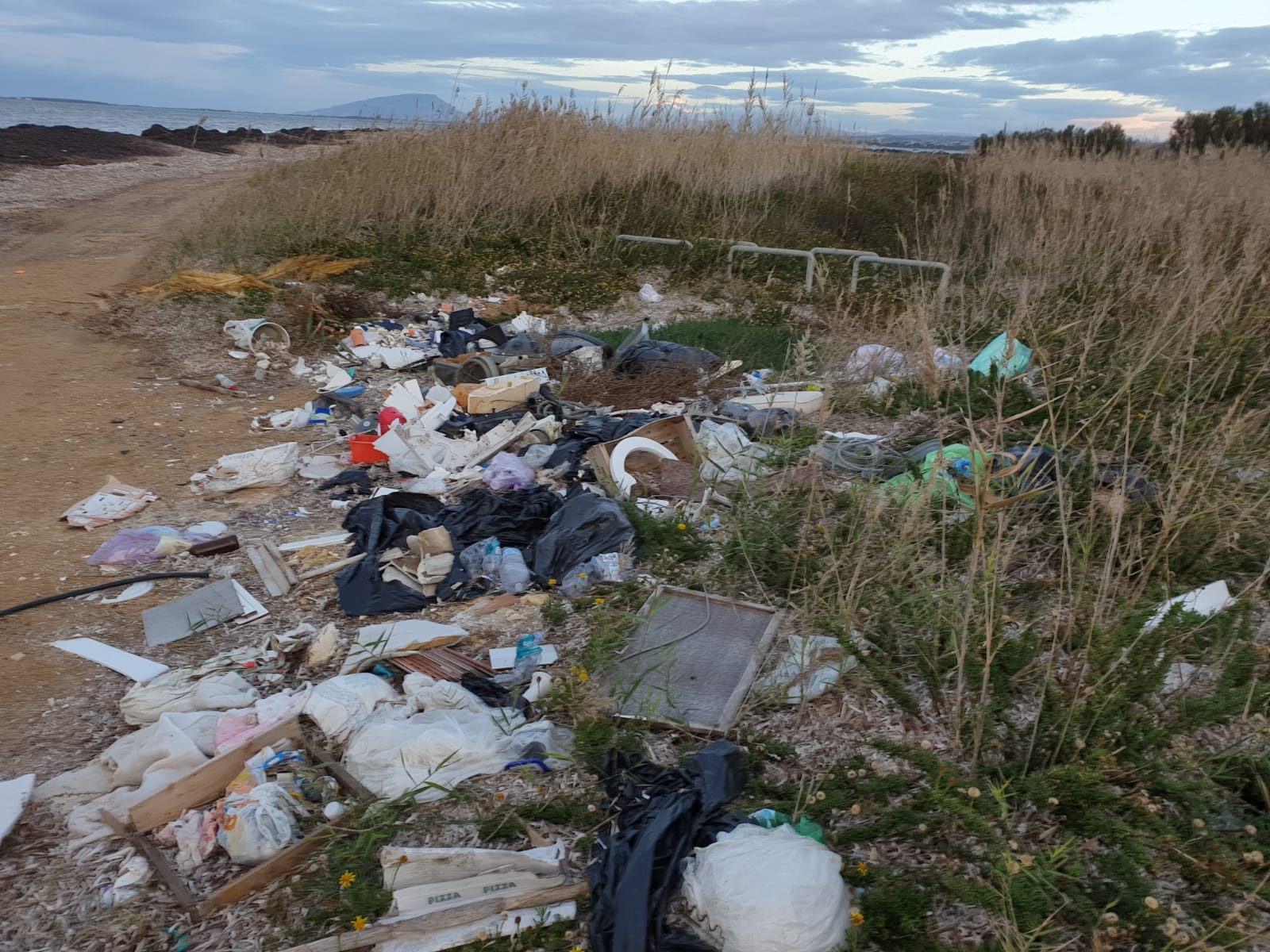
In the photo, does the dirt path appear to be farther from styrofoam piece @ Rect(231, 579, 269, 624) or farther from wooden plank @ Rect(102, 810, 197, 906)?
wooden plank @ Rect(102, 810, 197, 906)

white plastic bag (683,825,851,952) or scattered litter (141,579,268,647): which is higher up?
white plastic bag (683,825,851,952)

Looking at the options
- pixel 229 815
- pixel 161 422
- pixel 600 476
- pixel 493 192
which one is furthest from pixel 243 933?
pixel 493 192

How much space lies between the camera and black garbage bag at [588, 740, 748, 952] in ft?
6.64

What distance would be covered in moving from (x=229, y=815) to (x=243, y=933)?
1.25 feet

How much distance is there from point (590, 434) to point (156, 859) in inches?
136

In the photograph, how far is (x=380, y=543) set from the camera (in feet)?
14.0

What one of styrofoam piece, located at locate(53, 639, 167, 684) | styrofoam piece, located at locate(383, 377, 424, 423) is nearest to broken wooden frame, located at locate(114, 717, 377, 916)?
styrofoam piece, located at locate(53, 639, 167, 684)

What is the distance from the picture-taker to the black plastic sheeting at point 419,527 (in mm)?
3850

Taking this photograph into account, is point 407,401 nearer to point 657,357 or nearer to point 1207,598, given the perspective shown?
point 657,357

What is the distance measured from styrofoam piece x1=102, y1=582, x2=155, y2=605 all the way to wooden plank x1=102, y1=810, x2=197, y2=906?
5.27 ft

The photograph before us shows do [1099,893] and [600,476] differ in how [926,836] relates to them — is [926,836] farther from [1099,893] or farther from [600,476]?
[600,476]

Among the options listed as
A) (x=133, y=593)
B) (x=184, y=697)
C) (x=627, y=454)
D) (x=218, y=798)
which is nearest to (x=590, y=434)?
(x=627, y=454)

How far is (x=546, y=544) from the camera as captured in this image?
4051 millimetres

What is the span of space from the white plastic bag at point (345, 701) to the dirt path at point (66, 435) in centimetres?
106
